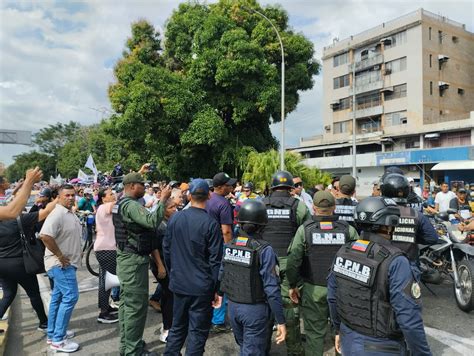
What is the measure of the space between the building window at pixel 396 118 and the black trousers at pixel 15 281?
39.3m

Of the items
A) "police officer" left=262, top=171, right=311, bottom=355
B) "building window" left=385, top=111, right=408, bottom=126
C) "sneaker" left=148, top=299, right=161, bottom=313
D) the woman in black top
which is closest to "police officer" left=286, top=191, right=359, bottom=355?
"police officer" left=262, top=171, right=311, bottom=355

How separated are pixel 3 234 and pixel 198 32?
14.7 meters

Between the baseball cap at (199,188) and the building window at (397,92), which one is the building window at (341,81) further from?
the baseball cap at (199,188)

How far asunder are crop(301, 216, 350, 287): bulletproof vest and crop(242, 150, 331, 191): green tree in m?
12.7

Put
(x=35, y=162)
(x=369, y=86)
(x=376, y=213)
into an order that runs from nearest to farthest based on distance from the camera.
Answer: (x=376, y=213), (x=369, y=86), (x=35, y=162)

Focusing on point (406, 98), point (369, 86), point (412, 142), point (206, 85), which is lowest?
point (412, 142)

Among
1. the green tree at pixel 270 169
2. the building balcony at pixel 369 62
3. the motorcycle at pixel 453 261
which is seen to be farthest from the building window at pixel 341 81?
the motorcycle at pixel 453 261

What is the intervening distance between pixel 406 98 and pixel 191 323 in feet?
131

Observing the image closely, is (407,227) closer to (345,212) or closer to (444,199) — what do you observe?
(345,212)

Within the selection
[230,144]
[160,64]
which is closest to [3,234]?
[230,144]

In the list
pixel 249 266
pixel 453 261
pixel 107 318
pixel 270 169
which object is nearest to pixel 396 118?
pixel 270 169

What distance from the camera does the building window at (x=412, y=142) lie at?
3674 centimetres

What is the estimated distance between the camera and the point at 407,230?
13.1 feet

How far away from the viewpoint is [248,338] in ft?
9.72
